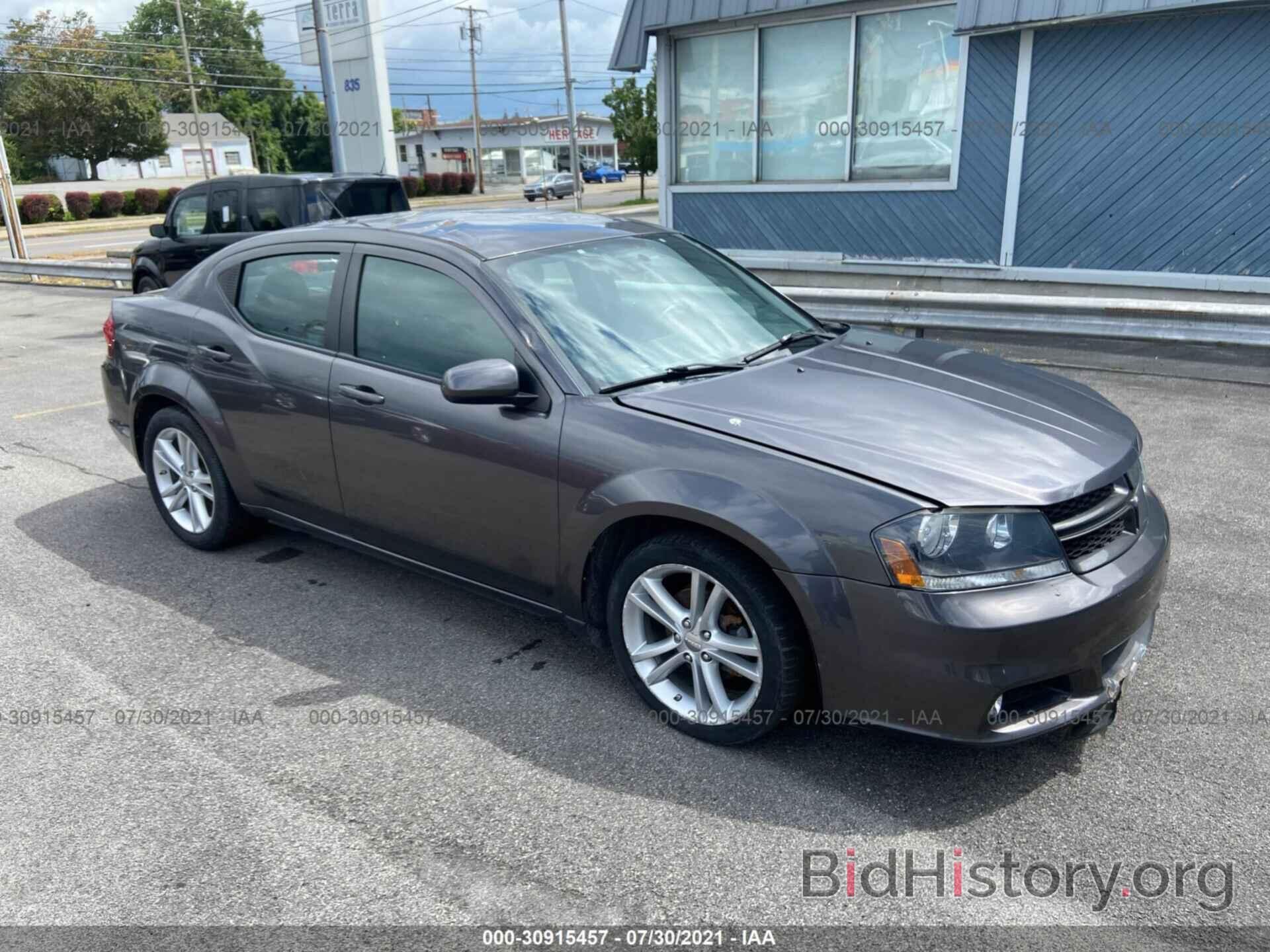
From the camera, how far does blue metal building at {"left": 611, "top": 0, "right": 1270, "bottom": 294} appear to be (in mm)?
9711

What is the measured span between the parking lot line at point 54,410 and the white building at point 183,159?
71.5 metres

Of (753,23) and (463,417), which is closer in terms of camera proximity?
(463,417)

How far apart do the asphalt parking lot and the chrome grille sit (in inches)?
25.4

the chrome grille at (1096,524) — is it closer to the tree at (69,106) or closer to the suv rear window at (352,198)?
the suv rear window at (352,198)

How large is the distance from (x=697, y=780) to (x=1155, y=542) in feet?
5.44

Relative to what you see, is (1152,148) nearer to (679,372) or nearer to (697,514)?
(679,372)

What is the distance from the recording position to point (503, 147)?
266 ft

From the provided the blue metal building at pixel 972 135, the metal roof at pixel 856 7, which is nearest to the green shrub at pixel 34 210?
the metal roof at pixel 856 7

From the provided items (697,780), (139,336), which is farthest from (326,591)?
(697,780)

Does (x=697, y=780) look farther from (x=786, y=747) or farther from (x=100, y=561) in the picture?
(x=100, y=561)

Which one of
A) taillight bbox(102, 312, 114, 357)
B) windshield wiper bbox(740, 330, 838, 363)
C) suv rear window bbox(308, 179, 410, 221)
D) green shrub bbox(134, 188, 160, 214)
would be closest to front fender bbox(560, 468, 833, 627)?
windshield wiper bbox(740, 330, 838, 363)

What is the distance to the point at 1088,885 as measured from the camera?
103 inches

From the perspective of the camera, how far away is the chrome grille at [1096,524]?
2967mm

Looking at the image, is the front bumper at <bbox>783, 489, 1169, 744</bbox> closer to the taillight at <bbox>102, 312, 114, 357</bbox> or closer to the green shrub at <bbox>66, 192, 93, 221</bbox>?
the taillight at <bbox>102, 312, 114, 357</bbox>
